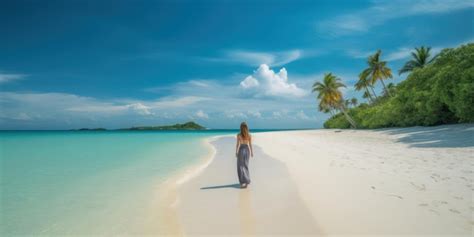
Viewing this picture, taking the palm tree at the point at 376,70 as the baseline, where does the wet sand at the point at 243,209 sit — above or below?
below

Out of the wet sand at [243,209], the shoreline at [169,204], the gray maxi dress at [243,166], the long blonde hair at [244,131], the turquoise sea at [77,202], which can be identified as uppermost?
the long blonde hair at [244,131]

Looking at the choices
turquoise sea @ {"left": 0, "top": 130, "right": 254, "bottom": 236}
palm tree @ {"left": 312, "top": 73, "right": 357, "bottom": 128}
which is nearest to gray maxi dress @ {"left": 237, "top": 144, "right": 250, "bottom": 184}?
turquoise sea @ {"left": 0, "top": 130, "right": 254, "bottom": 236}

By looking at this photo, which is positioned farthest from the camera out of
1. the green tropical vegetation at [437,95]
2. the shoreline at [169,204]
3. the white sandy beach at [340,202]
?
the green tropical vegetation at [437,95]

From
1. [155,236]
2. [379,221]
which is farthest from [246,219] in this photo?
[379,221]

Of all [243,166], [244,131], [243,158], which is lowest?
[243,166]

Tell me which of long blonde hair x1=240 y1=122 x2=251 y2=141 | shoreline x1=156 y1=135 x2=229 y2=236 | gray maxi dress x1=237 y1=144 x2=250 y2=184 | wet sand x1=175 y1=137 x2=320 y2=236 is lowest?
shoreline x1=156 y1=135 x2=229 y2=236

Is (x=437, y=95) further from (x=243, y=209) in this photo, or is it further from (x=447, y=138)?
(x=243, y=209)

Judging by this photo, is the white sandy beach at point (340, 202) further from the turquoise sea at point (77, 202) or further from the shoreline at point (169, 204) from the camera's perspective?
the turquoise sea at point (77, 202)

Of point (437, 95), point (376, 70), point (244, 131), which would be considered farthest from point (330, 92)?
point (244, 131)

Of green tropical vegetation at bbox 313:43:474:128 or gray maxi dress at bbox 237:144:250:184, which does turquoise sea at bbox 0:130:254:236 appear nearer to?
gray maxi dress at bbox 237:144:250:184

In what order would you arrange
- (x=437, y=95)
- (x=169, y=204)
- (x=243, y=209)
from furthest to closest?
(x=437, y=95)
(x=169, y=204)
(x=243, y=209)

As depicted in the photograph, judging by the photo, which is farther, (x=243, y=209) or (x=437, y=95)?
(x=437, y=95)

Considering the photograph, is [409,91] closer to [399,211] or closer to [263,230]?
[399,211]

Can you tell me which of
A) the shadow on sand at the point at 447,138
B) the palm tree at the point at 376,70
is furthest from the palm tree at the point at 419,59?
the shadow on sand at the point at 447,138
